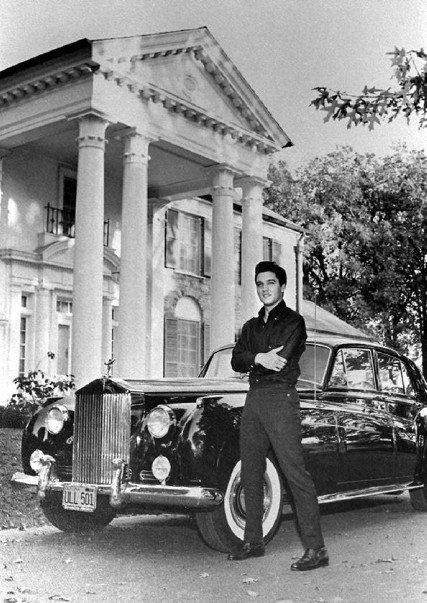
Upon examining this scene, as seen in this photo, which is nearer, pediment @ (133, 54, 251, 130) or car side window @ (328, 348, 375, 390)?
car side window @ (328, 348, 375, 390)

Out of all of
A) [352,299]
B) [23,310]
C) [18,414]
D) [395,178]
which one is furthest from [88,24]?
[23,310]

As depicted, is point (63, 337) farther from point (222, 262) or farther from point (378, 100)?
point (378, 100)

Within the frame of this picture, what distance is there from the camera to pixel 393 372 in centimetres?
706

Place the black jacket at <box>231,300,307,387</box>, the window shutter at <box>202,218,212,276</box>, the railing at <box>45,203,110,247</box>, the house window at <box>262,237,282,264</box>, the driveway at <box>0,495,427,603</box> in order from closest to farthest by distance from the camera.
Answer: the driveway at <box>0,495,427,603</box> → the black jacket at <box>231,300,307,387</box> → the railing at <box>45,203,110,247</box> → the window shutter at <box>202,218,212,276</box> → the house window at <box>262,237,282,264</box>

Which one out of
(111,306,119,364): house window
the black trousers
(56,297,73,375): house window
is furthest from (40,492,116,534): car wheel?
(111,306,119,364): house window

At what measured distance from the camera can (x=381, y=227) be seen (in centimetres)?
864

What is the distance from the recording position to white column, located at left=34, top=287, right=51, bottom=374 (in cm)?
1570

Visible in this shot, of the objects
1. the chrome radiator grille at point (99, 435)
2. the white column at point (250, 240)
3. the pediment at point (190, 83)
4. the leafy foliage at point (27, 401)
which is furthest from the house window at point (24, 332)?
the chrome radiator grille at point (99, 435)

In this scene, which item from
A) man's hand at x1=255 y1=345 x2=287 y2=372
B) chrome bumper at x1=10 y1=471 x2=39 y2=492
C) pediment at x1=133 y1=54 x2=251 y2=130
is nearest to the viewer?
man's hand at x1=255 y1=345 x2=287 y2=372

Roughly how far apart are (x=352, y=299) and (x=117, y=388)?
546cm

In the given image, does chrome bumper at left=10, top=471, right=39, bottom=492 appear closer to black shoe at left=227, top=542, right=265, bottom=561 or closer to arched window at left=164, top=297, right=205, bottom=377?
black shoe at left=227, top=542, right=265, bottom=561

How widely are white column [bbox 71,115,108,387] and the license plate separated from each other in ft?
26.4

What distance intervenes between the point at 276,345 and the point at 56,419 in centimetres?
202

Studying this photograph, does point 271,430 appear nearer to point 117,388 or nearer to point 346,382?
point 117,388
